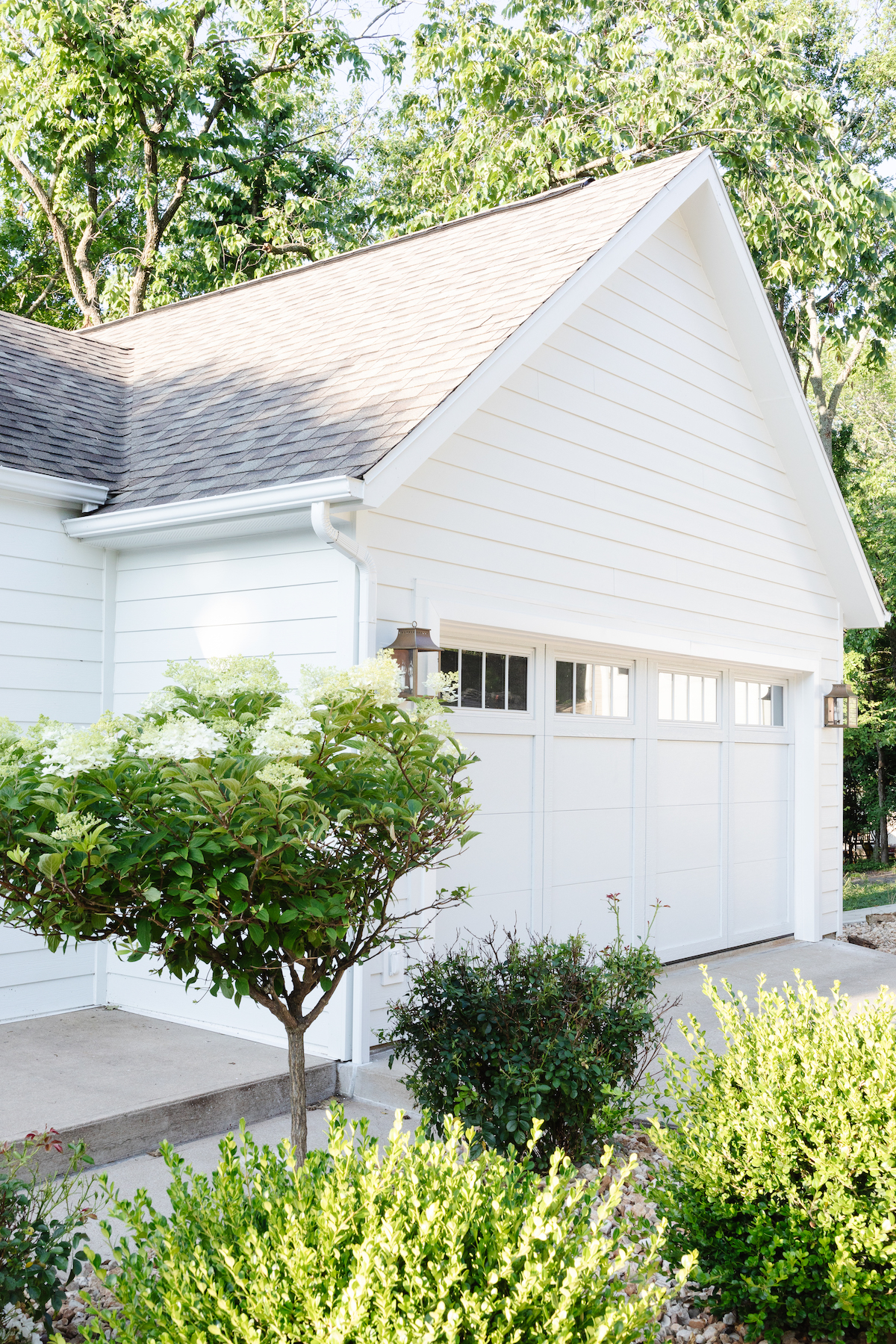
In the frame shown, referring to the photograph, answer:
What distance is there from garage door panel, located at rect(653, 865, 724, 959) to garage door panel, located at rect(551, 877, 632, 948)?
0.36 meters

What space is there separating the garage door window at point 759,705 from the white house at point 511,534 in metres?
0.04

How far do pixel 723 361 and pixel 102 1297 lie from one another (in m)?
7.86

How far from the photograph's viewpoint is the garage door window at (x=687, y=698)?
27.2 ft

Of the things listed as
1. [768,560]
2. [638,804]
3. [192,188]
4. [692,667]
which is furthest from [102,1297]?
[192,188]

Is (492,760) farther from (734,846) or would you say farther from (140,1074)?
(734,846)

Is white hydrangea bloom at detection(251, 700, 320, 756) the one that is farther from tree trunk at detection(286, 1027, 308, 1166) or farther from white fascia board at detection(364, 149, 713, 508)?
white fascia board at detection(364, 149, 713, 508)

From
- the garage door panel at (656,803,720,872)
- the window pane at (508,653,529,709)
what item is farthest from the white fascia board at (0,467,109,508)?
the garage door panel at (656,803,720,872)

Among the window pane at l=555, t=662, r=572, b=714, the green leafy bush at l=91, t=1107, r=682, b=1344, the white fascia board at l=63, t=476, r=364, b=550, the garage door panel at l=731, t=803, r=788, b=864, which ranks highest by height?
the white fascia board at l=63, t=476, r=364, b=550

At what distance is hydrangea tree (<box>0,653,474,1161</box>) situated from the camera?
A: 8.71ft

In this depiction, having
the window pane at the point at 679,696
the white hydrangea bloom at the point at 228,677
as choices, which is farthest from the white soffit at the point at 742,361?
the window pane at the point at 679,696

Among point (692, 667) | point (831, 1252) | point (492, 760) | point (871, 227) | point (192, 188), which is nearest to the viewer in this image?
point (831, 1252)

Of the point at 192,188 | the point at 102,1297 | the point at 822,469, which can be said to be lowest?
the point at 102,1297

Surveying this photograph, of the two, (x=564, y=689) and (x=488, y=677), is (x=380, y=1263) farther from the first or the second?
(x=564, y=689)

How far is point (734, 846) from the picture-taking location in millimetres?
9008
